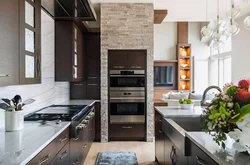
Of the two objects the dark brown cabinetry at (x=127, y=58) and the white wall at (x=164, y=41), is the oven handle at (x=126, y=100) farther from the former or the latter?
the white wall at (x=164, y=41)

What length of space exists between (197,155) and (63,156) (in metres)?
1.37

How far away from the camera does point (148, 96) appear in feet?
17.9

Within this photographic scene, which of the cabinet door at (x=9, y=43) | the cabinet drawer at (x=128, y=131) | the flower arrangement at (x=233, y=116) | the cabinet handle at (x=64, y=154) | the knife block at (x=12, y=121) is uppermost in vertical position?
the cabinet door at (x=9, y=43)

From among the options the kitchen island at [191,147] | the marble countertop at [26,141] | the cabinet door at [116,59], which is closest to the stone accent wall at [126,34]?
the cabinet door at [116,59]

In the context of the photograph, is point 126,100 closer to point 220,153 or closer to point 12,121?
point 12,121

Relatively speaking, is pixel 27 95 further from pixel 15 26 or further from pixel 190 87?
pixel 190 87

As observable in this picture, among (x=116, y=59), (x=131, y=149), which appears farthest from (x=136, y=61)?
(x=131, y=149)

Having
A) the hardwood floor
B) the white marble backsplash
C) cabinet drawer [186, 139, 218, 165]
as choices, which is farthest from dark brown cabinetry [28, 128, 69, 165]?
the hardwood floor

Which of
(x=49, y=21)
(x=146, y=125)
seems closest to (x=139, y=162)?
(x=146, y=125)

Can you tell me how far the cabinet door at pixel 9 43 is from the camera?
5.50 feet

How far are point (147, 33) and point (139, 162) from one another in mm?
2852

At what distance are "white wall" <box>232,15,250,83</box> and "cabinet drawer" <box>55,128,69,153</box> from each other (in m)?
5.78

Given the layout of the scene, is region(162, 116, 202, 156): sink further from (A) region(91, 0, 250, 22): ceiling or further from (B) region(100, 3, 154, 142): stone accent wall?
(A) region(91, 0, 250, 22): ceiling

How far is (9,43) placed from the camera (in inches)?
71.1
